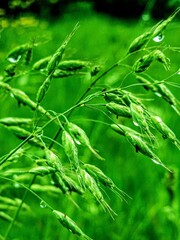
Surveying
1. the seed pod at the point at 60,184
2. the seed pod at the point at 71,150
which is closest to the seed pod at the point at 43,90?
the seed pod at the point at 71,150

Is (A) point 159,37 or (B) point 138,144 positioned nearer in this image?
(B) point 138,144

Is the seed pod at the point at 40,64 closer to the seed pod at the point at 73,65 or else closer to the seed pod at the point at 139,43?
the seed pod at the point at 73,65

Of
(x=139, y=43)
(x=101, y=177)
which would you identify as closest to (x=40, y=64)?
(x=139, y=43)

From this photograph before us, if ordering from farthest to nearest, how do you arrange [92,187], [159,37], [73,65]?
[73,65] → [159,37] → [92,187]

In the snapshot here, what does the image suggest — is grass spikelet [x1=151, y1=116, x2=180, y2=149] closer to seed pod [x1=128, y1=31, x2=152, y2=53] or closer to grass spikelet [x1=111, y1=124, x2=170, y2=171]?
grass spikelet [x1=111, y1=124, x2=170, y2=171]

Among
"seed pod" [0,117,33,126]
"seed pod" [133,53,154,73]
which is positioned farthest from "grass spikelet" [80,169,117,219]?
"seed pod" [0,117,33,126]

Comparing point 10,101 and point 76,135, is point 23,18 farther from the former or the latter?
point 76,135

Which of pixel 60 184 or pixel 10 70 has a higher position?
pixel 10 70

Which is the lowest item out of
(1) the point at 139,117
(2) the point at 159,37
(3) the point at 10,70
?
(1) the point at 139,117

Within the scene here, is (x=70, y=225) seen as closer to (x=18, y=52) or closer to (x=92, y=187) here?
(x=92, y=187)

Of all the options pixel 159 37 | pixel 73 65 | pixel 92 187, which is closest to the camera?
pixel 92 187
